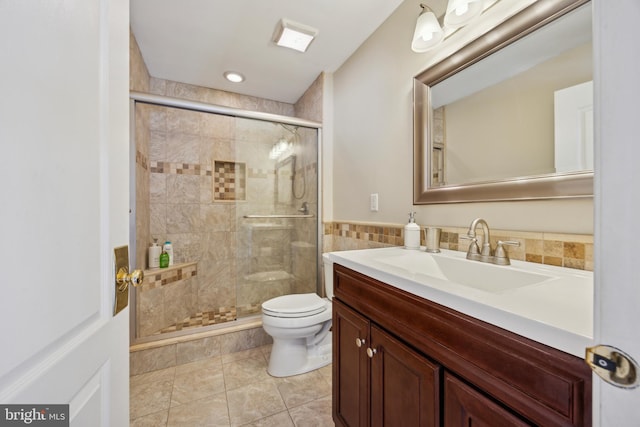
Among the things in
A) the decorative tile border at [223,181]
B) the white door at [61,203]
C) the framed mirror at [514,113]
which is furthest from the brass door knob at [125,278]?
the decorative tile border at [223,181]

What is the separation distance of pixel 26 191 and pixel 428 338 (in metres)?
0.84

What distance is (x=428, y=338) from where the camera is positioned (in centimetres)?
65

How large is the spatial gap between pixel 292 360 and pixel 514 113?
1797 millimetres

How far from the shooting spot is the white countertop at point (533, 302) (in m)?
0.41

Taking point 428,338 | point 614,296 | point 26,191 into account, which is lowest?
point 428,338

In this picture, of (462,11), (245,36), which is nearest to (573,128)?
(462,11)

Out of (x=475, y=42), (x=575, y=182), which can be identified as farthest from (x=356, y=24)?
(x=575, y=182)

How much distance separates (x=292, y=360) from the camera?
64.3 inches

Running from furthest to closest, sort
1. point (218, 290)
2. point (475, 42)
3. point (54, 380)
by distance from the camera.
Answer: point (218, 290) < point (475, 42) < point (54, 380)

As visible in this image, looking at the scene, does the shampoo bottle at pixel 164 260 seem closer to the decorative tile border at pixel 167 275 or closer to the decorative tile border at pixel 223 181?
the decorative tile border at pixel 167 275

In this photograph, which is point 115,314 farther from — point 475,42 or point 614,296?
point 475,42

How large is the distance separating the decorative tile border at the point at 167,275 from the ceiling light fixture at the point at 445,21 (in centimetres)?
238

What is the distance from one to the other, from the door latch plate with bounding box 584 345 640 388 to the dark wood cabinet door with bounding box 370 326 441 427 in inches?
15.9

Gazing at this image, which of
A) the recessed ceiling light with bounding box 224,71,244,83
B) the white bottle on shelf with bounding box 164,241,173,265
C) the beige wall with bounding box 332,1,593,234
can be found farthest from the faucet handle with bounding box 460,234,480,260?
the white bottle on shelf with bounding box 164,241,173,265
